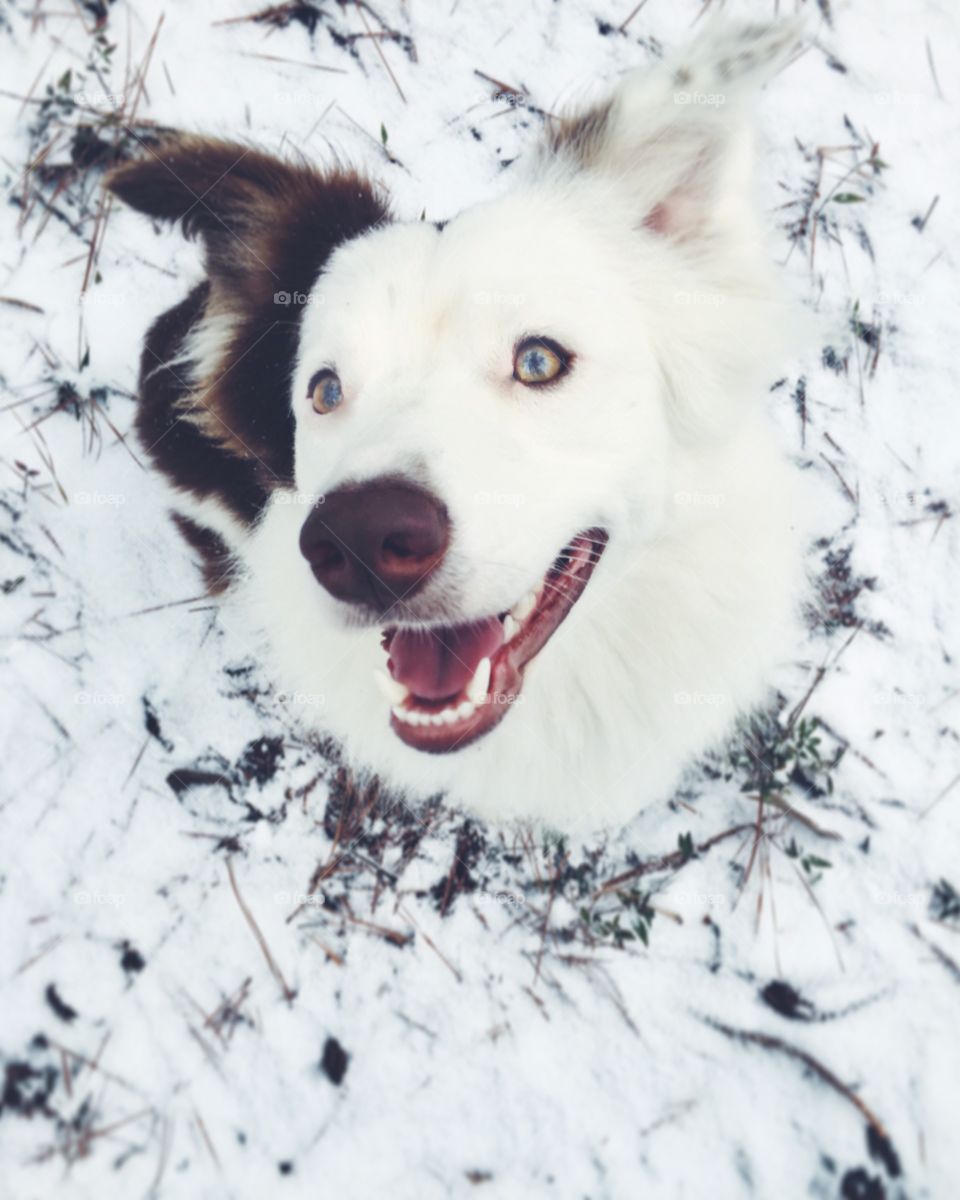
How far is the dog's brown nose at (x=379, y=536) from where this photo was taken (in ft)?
5.10

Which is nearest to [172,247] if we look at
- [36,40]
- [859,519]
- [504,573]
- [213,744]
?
[36,40]

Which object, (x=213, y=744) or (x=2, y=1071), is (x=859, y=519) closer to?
(x=213, y=744)

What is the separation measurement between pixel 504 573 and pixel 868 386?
2143 millimetres

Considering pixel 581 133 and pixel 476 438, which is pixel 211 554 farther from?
pixel 581 133

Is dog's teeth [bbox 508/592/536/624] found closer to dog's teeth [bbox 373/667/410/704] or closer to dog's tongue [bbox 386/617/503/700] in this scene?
dog's tongue [bbox 386/617/503/700]

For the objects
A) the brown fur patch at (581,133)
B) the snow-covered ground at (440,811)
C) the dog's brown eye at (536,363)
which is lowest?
the snow-covered ground at (440,811)

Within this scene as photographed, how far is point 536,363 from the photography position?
187cm

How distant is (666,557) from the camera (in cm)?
214

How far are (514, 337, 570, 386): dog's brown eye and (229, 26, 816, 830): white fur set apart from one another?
24mm

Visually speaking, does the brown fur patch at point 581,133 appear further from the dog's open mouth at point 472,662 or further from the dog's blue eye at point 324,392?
the dog's open mouth at point 472,662

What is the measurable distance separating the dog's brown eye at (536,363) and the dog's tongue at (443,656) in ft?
1.78

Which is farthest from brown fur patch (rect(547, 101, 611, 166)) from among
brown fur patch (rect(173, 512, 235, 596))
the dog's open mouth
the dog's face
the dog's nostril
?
brown fur patch (rect(173, 512, 235, 596))

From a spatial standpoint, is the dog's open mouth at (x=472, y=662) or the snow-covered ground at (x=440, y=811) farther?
the snow-covered ground at (x=440, y=811)

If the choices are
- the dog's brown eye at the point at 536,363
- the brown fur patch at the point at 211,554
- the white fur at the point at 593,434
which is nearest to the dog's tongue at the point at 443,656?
the white fur at the point at 593,434
